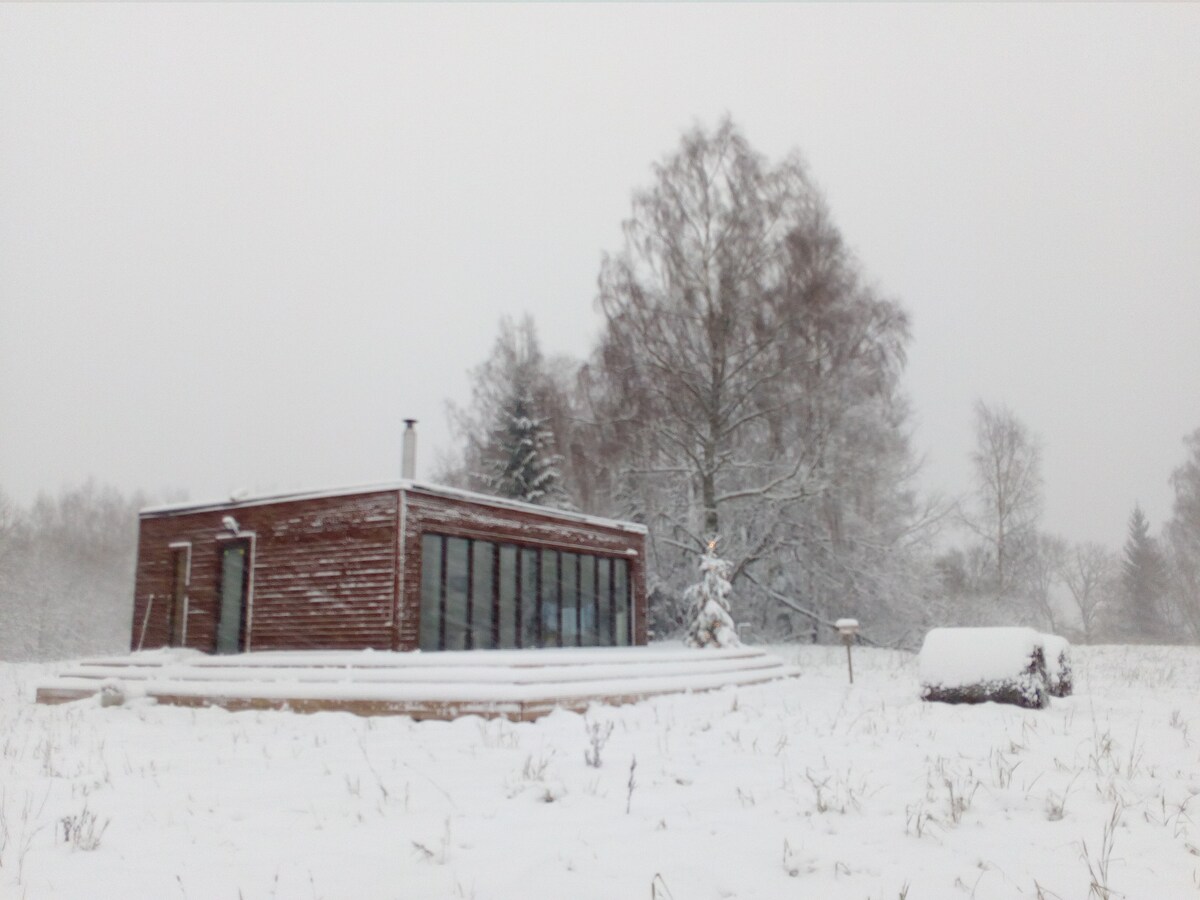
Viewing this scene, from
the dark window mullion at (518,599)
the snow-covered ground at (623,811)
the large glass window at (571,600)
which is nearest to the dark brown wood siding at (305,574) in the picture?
the dark window mullion at (518,599)

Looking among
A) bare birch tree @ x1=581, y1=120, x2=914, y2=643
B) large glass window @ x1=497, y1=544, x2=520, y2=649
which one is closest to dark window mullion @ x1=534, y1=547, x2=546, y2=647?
large glass window @ x1=497, y1=544, x2=520, y2=649

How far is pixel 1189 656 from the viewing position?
18312mm

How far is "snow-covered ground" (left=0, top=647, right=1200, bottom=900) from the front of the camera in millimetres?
3633

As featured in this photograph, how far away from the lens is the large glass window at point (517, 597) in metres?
13.9

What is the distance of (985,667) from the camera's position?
938 cm

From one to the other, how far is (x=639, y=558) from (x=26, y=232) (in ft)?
51.4

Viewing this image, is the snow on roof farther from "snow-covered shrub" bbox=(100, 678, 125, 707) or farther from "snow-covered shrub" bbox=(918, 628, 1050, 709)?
"snow-covered shrub" bbox=(100, 678, 125, 707)

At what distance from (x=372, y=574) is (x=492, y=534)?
2490 millimetres

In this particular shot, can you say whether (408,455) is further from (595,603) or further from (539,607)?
(595,603)

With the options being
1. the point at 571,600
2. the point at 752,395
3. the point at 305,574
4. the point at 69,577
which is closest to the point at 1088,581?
the point at 752,395

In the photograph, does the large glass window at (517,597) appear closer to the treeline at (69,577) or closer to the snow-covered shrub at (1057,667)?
the snow-covered shrub at (1057,667)

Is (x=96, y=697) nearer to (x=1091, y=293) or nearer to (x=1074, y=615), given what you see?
(x=1091, y=293)

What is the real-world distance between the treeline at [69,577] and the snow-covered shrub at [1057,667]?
25765 mm

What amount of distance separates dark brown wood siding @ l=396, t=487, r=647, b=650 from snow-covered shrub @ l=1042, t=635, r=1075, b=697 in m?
8.96
